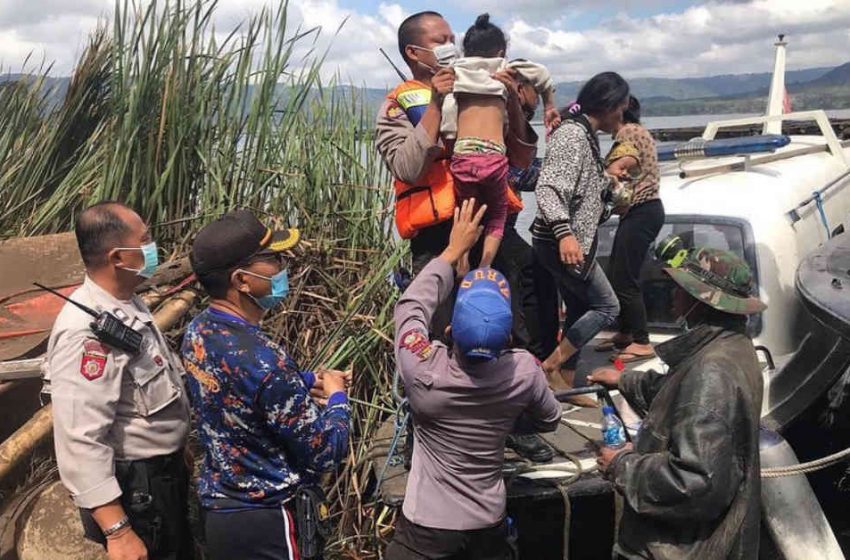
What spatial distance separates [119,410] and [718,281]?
6.69ft

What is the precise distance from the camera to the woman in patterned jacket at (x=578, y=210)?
382 centimetres

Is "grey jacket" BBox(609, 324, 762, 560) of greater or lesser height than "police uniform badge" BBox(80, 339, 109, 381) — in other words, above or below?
below

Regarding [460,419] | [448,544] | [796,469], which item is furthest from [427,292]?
[796,469]

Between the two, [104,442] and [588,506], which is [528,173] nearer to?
[588,506]

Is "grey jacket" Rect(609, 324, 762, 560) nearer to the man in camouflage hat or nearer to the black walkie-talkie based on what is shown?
the man in camouflage hat

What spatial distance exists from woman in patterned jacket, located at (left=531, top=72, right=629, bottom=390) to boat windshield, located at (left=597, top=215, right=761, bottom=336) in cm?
106

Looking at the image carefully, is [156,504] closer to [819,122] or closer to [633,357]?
[633,357]

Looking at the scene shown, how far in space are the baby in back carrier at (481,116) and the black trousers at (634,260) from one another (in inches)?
59.5

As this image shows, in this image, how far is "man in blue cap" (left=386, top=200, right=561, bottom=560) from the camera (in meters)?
2.61

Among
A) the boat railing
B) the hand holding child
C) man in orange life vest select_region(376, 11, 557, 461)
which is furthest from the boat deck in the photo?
the boat railing

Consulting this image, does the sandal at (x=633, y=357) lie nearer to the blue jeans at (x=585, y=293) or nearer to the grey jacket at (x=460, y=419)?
the blue jeans at (x=585, y=293)

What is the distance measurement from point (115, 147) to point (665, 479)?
12.2 ft

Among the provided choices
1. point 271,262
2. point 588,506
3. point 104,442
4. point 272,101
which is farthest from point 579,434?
point 272,101

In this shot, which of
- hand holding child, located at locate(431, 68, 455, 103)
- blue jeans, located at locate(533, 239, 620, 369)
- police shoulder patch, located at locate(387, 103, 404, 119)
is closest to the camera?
hand holding child, located at locate(431, 68, 455, 103)
